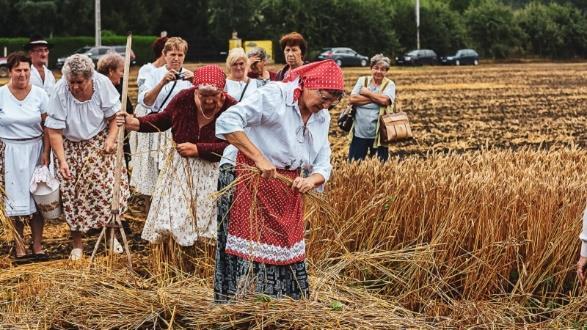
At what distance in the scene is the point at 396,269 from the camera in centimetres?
687

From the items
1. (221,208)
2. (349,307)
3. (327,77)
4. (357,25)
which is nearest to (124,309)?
(221,208)

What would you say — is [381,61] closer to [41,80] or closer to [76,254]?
[41,80]

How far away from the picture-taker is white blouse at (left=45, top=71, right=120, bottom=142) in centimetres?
756

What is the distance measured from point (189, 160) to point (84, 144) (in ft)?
4.74

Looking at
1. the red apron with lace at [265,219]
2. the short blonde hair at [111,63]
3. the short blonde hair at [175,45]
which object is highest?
the short blonde hair at [175,45]

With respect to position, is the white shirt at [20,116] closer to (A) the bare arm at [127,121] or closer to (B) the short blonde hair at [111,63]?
(B) the short blonde hair at [111,63]

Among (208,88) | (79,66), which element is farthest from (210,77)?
(79,66)

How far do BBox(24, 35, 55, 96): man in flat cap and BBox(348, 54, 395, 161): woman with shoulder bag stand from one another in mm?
2953

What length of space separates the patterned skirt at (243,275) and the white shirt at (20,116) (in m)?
3.06

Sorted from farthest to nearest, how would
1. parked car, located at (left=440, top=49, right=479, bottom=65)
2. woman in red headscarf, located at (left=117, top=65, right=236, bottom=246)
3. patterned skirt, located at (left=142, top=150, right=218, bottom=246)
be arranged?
parked car, located at (left=440, top=49, right=479, bottom=65) → patterned skirt, located at (left=142, top=150, right=218, bottom=246) → woman in red headscarf, located at (left=117, top=65, right=236, bottom=246)

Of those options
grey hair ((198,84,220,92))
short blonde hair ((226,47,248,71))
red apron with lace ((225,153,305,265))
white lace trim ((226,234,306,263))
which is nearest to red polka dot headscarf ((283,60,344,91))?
red apron with lace ((225,153,305,265))

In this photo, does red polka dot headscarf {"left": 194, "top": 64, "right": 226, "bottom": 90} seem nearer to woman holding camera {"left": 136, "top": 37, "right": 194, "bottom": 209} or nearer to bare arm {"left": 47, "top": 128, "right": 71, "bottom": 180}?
woman holding camera {"left": 136, "top": 37, "right": 194, "bottom": 209}

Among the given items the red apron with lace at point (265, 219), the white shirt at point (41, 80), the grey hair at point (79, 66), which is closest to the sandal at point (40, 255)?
the grey hair at point (79, 66)

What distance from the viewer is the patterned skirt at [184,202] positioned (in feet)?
22.0
